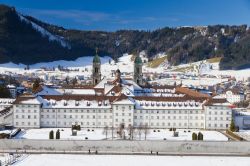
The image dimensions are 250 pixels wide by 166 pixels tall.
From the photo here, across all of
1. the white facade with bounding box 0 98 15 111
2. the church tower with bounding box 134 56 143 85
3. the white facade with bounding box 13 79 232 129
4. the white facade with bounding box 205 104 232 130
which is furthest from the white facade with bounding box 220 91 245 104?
the white facade with bounding box 0 98 15 111

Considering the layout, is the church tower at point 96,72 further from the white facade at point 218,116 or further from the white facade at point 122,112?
the white facade at point 218,116

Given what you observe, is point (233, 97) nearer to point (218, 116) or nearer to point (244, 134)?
point (218, 116)

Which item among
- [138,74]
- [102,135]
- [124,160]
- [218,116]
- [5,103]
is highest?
[138,74]

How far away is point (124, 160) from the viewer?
142 feet

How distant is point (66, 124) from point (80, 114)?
1.96m

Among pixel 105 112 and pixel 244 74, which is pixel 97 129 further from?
pixel 244 74

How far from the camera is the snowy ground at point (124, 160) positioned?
41.9 metres

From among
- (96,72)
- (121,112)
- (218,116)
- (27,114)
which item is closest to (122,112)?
(121,112)

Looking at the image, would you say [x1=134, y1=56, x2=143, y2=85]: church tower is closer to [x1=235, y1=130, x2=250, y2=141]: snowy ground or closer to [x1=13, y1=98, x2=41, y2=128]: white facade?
[x1=13, y1=98, x2=41, y2=128]: white facade

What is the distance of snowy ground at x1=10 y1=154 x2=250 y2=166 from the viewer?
41.9 metres

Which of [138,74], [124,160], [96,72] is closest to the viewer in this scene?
[124,160]

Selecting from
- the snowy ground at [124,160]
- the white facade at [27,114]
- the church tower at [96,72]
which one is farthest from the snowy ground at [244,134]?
the church tower at [96,72]

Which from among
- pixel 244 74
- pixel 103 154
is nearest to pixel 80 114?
pixel 103 154

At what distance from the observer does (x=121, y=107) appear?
6125 cm
